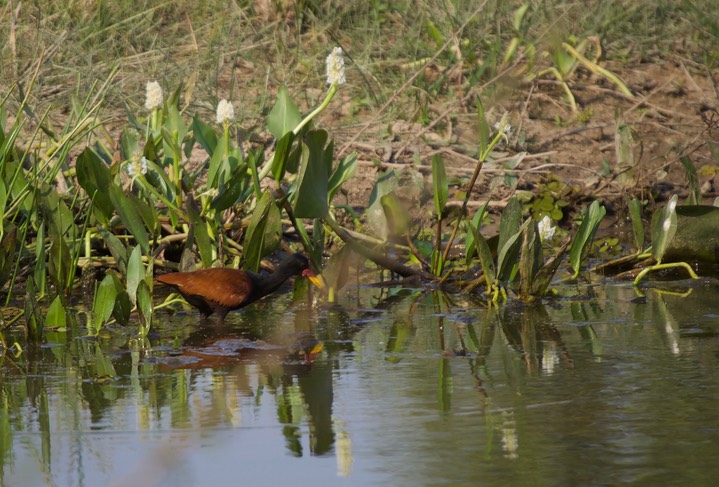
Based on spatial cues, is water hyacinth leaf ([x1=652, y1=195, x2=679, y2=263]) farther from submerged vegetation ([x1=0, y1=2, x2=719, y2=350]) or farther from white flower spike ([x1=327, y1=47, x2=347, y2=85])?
white flower spike ([x1=327, y1=47, x2=347, y2=85])

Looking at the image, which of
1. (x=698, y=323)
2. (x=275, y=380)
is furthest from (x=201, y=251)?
(x=698, y=323)

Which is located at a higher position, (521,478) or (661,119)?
(661,119)

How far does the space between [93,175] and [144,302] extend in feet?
3.02

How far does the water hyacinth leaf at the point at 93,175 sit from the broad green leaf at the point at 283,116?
0.78 metres

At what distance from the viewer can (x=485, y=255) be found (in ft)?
17.3

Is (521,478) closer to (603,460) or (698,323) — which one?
(603,460)

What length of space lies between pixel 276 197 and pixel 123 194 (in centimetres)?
81

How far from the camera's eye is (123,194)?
5098mm

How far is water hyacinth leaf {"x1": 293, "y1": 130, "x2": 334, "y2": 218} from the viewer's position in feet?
16.1

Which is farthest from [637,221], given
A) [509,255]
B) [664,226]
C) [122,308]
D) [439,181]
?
[122,308]

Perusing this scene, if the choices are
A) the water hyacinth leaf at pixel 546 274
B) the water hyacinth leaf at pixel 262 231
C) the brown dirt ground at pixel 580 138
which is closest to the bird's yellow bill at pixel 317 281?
the water hyacinth leaf at pixel 262 231

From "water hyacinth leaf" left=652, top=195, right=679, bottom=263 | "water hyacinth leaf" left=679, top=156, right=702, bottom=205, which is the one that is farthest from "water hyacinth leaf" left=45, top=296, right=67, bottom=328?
"water hyacinth leaf" left=679, top=156, right=702, bottom=205

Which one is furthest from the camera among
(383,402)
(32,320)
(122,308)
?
(122,308)

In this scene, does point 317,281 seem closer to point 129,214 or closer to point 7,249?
point 129,214
